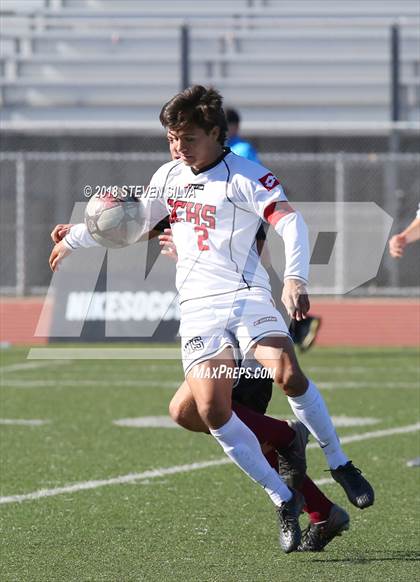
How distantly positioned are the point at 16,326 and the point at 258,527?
32.8 feet

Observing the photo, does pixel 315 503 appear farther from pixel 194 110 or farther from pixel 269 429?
pixel 194 110

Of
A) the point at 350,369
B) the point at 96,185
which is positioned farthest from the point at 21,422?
the point at 96,185

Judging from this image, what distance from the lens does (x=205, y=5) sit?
20.0 m

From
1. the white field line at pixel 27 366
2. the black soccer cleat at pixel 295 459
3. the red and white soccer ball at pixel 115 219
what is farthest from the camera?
the white field line at pixel 27 366

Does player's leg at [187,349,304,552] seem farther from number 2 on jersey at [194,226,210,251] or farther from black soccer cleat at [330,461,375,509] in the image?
A: number 2 on jersey at [194,226,210,251]

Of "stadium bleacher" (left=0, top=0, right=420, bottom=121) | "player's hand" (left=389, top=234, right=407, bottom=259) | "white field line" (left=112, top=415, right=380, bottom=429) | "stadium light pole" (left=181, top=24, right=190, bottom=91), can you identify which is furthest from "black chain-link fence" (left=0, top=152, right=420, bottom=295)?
"player's hand" (left=389, top=234, right=407, bottom=259)

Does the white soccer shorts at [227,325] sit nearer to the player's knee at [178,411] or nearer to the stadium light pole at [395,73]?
the player's knee at [178,411]

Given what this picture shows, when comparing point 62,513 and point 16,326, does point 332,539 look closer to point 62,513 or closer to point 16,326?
point 62,513

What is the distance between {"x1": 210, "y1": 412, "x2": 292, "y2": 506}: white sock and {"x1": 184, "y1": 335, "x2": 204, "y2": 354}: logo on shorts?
A: 30 cm

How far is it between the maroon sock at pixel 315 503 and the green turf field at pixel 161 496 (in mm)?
154

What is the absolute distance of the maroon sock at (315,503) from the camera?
17.4 feet

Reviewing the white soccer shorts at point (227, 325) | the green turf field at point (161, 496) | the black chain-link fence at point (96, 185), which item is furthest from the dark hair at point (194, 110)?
the black chain-link fence at point (96, 185)

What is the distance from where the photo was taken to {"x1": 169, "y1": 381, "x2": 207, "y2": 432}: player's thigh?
5.24 meters

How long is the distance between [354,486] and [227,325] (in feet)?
2.70
